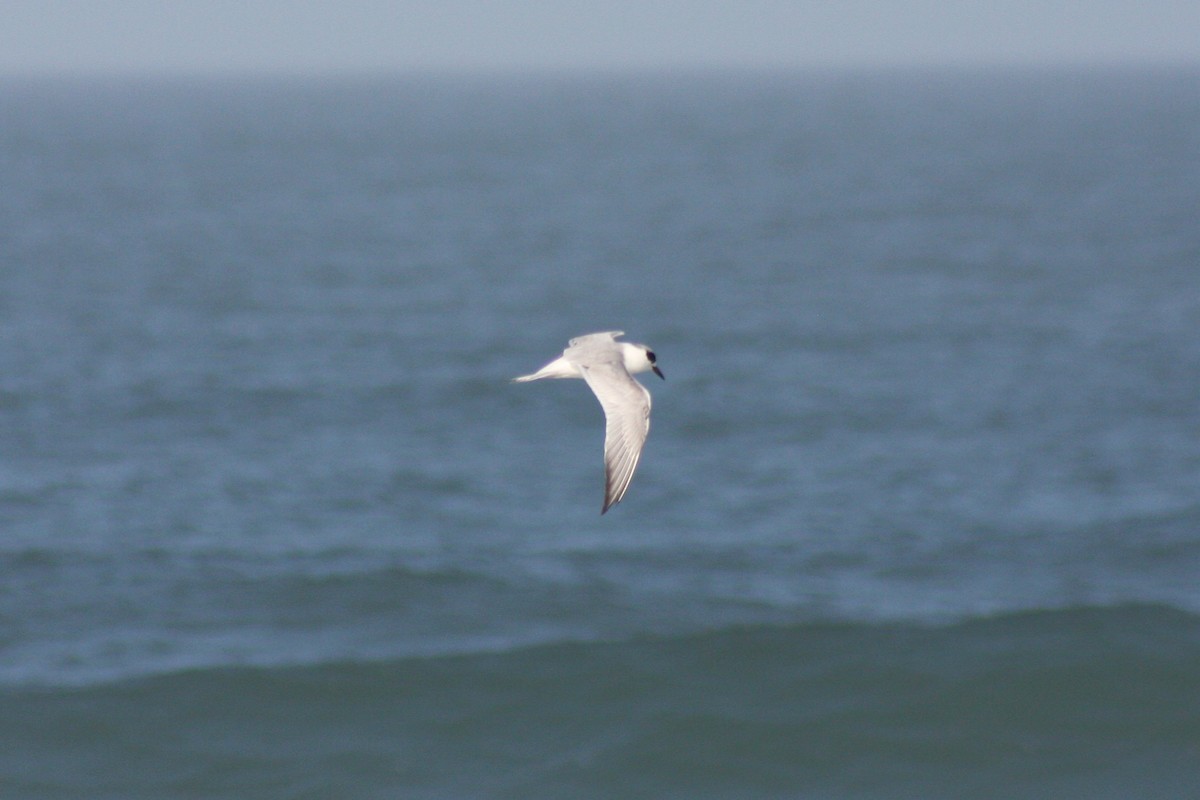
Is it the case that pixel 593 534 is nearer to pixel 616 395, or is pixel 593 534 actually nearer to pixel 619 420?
pixel 616 395

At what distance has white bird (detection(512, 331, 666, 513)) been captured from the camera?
9570 mm

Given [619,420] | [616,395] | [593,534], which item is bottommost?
[619,420]

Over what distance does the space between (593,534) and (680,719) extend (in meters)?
6.07

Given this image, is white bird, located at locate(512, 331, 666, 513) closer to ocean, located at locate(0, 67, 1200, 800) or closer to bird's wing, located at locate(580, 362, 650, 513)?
bird's wing, located at locate(580, 362, 650, 513)

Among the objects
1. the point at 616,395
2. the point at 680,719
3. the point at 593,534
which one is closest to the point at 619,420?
the point at 616,395

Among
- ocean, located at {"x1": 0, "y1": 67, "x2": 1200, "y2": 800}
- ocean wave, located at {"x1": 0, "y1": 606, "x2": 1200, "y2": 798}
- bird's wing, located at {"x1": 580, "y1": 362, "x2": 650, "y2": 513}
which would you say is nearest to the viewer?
bird's wing, located at {"x1": 580, "y1": 362, "x2": 650, "y2": 513}

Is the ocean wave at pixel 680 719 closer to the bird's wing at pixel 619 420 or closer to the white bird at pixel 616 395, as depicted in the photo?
the white bird at pixel 616 395

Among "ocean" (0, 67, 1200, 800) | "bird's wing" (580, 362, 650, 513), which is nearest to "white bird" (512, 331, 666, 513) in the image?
"bird's wing" (580, 362, 650, 513)

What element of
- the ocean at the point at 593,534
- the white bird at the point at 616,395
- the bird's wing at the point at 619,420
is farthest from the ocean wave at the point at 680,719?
the bird's wing at the point at 619,420

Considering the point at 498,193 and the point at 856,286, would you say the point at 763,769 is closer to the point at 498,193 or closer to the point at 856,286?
the point at 856,286

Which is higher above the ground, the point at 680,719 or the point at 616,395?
the point at 616,395

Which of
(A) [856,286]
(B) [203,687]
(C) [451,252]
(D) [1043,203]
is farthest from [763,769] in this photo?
(D) [1043,203]

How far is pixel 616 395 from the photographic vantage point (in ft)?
33.3

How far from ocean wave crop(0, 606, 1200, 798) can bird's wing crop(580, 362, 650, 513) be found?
817cm
